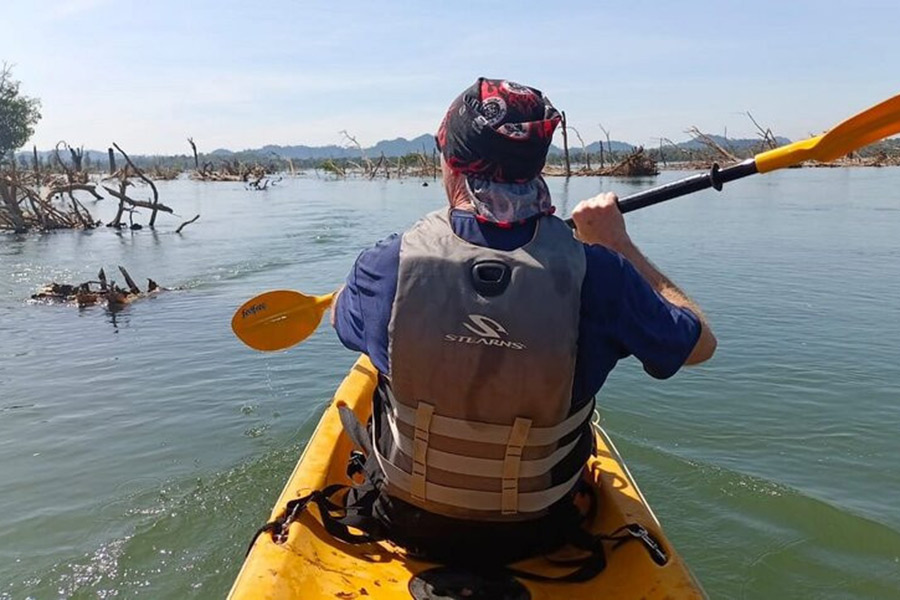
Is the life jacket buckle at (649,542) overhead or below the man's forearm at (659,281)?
below

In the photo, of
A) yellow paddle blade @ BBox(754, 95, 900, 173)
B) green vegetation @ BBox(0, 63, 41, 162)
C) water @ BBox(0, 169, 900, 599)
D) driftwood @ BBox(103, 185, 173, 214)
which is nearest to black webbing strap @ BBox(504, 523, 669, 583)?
water @ BBox(0, 169, 900, 599)

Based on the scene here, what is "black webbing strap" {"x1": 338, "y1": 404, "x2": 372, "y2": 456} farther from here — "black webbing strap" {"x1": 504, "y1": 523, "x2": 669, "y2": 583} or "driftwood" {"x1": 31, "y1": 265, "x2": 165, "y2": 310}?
"driftwood" {"x1": 31, "y1": 265, "x2": 165, "y2": 310}

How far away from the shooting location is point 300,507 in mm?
2570

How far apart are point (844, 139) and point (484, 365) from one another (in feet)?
6.99

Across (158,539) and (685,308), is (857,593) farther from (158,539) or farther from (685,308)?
(158,539)

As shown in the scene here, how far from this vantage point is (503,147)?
1988 mm

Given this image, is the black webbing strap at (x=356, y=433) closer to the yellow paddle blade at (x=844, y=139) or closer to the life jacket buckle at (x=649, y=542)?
the life jacket buckle at (x=649, y=542)

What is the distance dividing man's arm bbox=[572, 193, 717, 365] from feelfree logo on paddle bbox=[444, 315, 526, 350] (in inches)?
20.0

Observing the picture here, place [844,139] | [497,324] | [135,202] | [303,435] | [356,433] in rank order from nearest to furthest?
[497,324] → [356,433] → [844,139] → [303,435] → [135,202]

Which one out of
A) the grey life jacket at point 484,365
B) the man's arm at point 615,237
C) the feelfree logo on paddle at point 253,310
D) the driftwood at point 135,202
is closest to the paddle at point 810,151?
the man's arm at point 615,237

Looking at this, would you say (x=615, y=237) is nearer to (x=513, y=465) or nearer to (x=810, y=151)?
(x=513, y=465)

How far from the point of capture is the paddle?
300 cm

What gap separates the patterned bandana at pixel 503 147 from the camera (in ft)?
6.54

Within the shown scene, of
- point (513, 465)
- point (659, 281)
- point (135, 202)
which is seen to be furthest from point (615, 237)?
point (135, 202)
